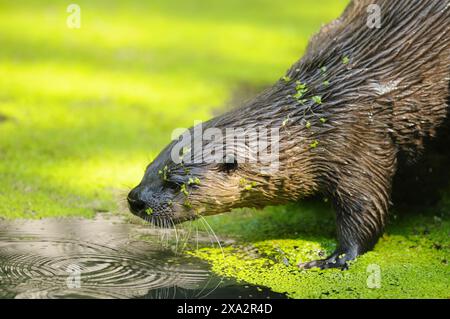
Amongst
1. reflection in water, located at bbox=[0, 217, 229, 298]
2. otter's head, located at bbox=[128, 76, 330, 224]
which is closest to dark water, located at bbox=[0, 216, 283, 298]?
reflection in water, located at bbox=[0, 217, 229, 298]

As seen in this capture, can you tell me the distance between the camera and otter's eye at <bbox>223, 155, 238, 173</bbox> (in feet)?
15.0

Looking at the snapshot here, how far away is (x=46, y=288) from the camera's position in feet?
13.8

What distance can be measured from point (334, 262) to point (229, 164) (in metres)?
0.85

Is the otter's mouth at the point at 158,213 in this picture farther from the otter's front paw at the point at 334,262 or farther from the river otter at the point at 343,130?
the otter's front paw at the point at 334,262

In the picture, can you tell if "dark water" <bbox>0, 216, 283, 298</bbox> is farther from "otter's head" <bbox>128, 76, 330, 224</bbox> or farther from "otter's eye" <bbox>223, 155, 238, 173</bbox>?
"otter's eye" <bbox>223, 155, 238, 173</bbox>

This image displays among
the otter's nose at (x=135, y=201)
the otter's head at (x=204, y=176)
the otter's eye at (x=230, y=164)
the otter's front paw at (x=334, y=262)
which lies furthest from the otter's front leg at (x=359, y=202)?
the otter's nose at (x=135, y=201)

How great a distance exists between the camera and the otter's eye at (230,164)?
15.0ft

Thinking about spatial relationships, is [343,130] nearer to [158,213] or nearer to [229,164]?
[229,164]

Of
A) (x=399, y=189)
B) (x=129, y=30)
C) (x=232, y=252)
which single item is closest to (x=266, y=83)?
(x=129, y=30)

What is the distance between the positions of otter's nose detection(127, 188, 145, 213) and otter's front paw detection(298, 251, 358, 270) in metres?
0.98

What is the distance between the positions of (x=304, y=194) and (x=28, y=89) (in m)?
3.84

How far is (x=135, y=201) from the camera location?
4672 millimetres

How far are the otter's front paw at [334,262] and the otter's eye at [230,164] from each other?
0.70m

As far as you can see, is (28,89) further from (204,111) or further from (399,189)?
(399,189)
